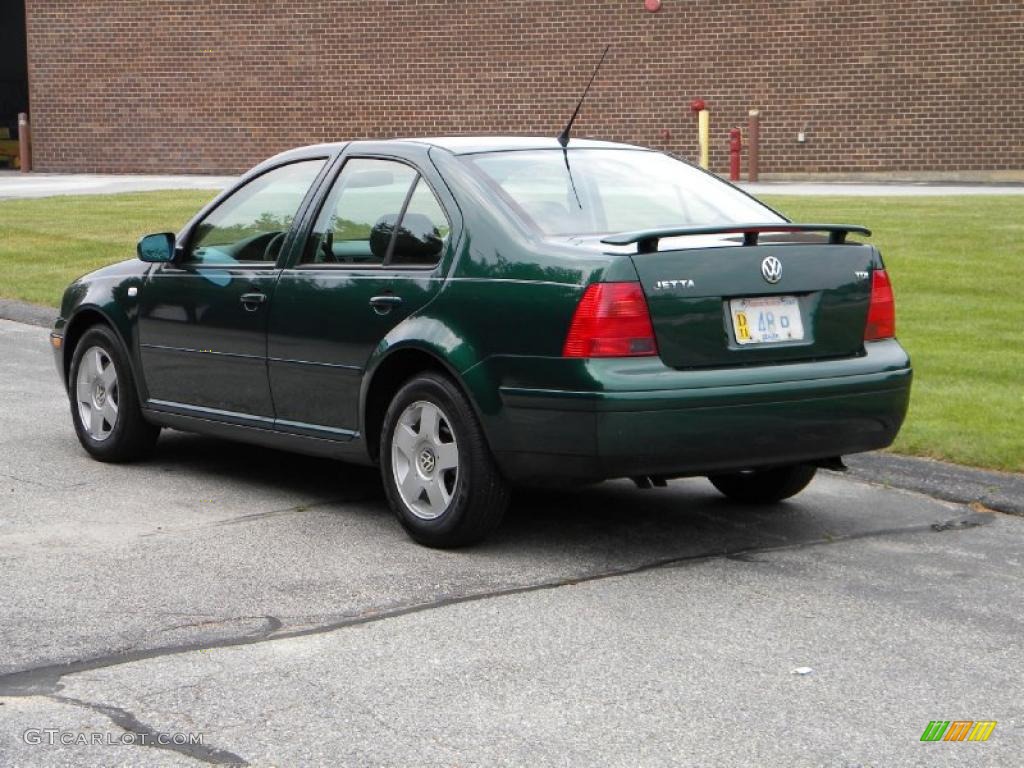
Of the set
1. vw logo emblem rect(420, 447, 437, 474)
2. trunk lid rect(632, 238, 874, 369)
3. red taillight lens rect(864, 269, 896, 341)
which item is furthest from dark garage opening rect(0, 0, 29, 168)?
trunk lid rect(632, 238, 874, 369)

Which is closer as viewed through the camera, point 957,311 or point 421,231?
point 421,231

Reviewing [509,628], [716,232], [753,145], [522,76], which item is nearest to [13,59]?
[522,76]

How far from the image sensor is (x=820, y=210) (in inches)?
747

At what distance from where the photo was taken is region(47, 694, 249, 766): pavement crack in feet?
13.9

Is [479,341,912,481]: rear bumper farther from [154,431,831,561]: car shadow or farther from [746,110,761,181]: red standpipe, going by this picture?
[746,110,761,181]: red standpipe

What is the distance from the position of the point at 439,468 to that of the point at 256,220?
180cm

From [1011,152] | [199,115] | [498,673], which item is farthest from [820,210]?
[199,115]

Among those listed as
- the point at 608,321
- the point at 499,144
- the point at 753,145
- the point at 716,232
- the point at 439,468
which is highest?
the point at 499,144

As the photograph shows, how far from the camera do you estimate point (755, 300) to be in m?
6.22

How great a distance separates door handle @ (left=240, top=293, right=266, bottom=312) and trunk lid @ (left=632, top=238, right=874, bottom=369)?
197cm

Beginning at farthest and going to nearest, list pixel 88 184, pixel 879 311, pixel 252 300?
pixel 88 184, pixel 252 300, pixel 879 311

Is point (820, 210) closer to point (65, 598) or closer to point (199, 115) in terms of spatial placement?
point (65, 598)

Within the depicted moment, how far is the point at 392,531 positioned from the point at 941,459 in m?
2.63

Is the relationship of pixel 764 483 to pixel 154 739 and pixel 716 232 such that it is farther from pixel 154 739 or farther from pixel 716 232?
pixel 154 739
